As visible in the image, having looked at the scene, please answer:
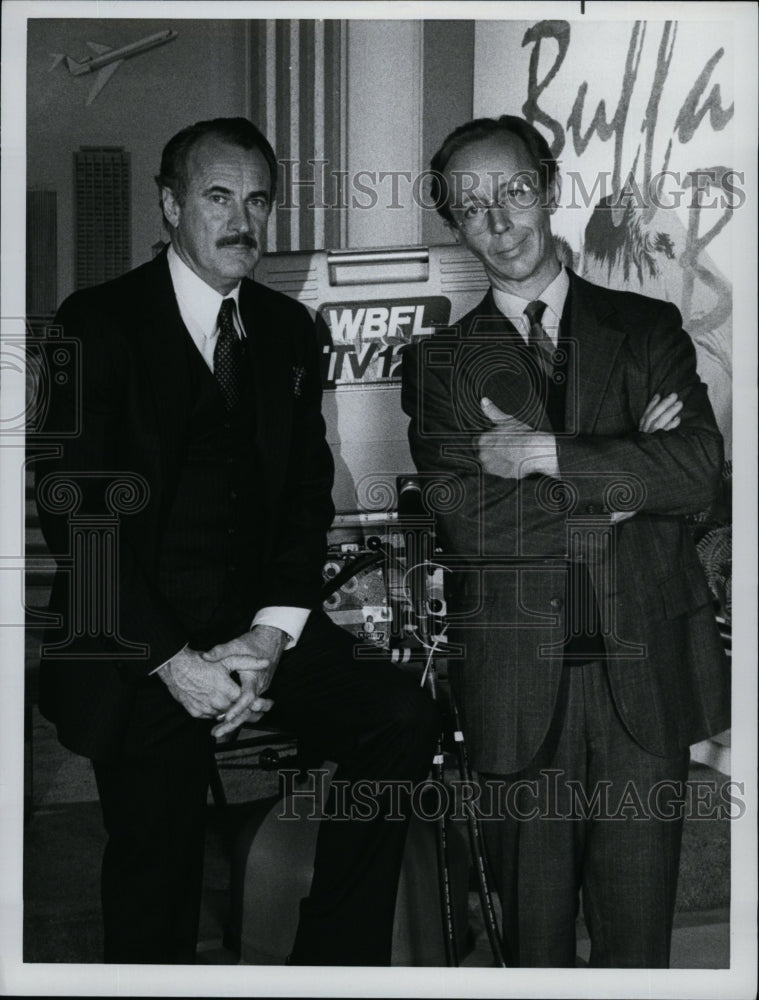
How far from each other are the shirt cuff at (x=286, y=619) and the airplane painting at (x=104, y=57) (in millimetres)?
1331

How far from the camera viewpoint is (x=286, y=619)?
2719 millimetres

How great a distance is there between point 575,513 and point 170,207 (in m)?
1.21

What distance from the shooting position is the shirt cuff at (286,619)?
2.71 metres

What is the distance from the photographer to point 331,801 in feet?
9.00

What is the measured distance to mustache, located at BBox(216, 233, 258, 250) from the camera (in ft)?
8.91

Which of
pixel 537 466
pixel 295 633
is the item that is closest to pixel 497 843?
pixel 295 633

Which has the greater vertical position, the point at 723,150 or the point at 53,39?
the point at 53,39

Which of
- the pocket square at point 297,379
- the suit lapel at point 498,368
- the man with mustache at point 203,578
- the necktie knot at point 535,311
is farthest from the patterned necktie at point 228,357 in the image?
the necktie knot at point 535,311

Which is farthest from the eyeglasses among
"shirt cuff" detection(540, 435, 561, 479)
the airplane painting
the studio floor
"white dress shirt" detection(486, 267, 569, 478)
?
the studio floor

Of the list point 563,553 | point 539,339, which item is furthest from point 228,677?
point 539,339

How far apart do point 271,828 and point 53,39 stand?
1.98 meters

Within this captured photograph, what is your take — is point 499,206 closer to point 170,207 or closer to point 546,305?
point 546,305

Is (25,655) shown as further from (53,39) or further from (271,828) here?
(53,39)

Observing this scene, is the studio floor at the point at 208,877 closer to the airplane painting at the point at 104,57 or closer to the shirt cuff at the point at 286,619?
the shirt cuff at the point at 286,619
